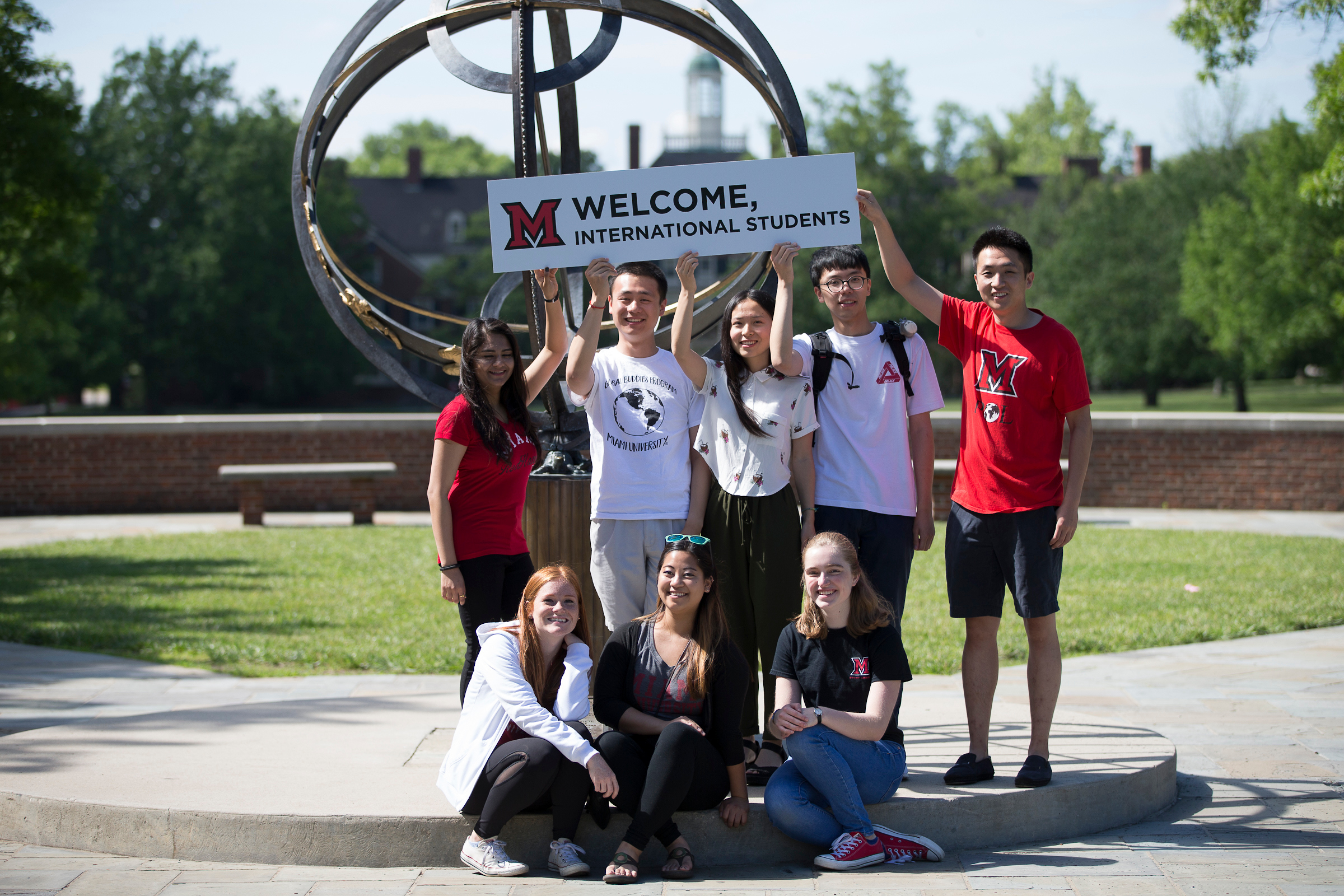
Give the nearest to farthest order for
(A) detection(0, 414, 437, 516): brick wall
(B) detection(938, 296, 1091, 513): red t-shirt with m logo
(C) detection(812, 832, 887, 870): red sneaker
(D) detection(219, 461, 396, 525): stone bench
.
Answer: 1. (C) detection(812, 832, 887, 870): red sneaker
2. (B) detection(938, 296, 1091, 513): red t-shirt with m logo
3. (D) detection(219, 461, 396, 525): stone bench
4. (A) detection(0, 414, 437, 516): brick wall

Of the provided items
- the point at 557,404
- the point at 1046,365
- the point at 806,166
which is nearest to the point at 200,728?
the point at 557,404

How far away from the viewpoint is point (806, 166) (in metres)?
4.23

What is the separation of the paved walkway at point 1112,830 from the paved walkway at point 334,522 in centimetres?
625

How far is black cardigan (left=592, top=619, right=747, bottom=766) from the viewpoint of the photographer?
3914 mm

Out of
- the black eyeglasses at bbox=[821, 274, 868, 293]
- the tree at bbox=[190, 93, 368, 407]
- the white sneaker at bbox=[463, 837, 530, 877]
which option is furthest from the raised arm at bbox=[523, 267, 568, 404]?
the tree at bbox=[190, 93, 368, 407]

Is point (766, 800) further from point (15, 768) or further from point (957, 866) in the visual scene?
point (15, 768)

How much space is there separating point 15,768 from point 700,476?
293 cm

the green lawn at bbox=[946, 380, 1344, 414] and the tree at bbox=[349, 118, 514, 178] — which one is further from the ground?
the tree at bbox=[349, 118, 514, 178]

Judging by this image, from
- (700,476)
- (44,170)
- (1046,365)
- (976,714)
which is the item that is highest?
(44,170)

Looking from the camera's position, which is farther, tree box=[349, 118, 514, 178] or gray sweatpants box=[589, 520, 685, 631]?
tree box=[349, 118, 514, 178]

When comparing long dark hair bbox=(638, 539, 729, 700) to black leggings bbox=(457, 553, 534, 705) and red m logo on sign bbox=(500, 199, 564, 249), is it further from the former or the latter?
red m logo on sign bbox=(500, 199, 564, 249)

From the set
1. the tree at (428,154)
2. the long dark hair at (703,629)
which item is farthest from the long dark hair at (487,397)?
the tree at (428,154)

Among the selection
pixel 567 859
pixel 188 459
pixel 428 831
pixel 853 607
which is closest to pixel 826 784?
pixel 853 607

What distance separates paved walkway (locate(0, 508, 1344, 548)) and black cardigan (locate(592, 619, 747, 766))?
1012 centimetres
